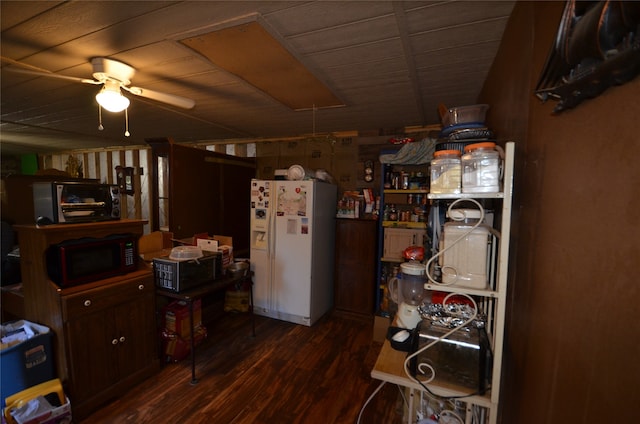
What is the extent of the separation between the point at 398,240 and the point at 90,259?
2.77 meters

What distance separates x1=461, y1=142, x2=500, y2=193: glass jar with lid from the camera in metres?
1.03

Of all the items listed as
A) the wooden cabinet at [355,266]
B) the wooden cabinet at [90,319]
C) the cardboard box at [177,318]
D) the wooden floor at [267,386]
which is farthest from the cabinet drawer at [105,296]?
the wooden cabinet at [355,266]

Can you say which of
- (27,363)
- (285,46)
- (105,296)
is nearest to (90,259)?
(105,296)

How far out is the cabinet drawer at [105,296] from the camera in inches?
65.9

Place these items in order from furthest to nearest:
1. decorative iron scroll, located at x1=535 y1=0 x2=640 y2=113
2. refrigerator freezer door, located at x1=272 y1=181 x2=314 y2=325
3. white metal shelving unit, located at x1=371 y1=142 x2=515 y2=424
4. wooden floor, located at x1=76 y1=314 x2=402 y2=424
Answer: refrigerator freezer door, located at x1=272 y1=181 x2=314 y2=325 < wooden floor, located at x1=76 y1=314 x2=402 y2=424 < white metal shelving unit, located at x1=371 y1=142 x2=515 y2=424 < decorative iron scroll, located at x1=535 y1=0 x2=640 y2=113

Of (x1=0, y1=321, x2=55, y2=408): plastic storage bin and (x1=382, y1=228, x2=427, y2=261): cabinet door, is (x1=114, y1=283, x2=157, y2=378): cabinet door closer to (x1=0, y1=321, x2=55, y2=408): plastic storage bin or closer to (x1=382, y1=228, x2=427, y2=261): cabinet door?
(x1=0, y1=321, x2=55, y2=408): plastic storage bin

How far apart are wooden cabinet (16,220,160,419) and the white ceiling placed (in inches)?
45.7

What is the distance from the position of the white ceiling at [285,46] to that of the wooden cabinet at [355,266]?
1.29m

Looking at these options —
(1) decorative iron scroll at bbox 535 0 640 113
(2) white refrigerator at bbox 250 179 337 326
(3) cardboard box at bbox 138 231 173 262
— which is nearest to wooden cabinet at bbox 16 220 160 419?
(3) cardboard box at bbox 138 231 173 262

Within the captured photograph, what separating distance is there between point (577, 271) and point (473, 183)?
457 millimetres

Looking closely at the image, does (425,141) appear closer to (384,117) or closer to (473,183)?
(384,117)

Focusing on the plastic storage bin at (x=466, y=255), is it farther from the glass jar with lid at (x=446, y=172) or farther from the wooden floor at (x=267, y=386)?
the wooden floor at (x=267, y=386)

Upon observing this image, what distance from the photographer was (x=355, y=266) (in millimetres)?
3227

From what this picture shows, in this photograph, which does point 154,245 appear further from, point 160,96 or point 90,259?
point 160,96
